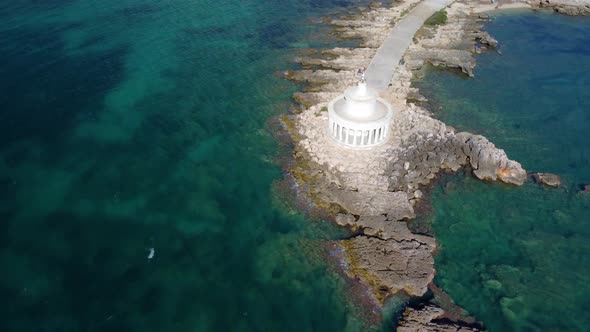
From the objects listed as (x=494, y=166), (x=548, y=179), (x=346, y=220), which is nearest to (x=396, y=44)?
(x=494, y=166)

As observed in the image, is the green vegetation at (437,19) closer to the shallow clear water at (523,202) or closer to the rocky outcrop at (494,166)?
the shallow clear water at (523,202)

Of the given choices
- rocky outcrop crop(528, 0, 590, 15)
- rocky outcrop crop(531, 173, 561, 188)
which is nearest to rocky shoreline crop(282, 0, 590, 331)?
rocky outcrop crop(531, 173, 561, 188)

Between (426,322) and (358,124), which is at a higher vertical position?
(358,124)

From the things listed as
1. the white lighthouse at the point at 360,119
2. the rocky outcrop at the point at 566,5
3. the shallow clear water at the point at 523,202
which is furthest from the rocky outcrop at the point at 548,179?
the rocky outcrop at the point at 566,5

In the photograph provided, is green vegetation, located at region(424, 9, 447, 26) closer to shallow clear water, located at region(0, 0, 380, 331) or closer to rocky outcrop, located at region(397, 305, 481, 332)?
shallow clear water, located at region(0, 0, 380, 331)

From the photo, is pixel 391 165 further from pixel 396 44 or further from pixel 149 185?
pixel 396 44

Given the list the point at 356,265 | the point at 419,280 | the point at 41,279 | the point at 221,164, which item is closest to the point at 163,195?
the point at 221,164
